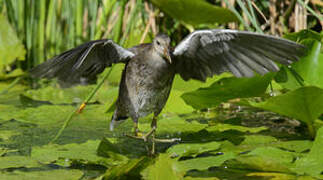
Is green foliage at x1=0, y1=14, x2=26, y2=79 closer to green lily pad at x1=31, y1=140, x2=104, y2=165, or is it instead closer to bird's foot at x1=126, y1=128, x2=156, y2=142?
bird's foot at x1=126, y1=128, x2=156, y2=142

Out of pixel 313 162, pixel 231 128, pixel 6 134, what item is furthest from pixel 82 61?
pixel 313 162

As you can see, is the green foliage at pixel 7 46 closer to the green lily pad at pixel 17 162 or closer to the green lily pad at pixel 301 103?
the green lily pad at pixel 17 162

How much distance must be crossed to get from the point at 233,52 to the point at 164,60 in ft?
1.21

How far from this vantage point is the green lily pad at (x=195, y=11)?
380 cm

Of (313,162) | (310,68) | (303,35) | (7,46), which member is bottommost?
(313,162)

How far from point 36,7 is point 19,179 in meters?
3.00

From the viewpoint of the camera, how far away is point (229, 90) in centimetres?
266

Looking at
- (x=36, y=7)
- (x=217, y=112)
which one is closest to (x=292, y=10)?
(x=217, y=112)

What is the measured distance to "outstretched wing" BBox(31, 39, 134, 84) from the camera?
2.49 m

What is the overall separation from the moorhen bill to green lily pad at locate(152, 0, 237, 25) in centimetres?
100

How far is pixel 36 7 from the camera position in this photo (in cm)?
496

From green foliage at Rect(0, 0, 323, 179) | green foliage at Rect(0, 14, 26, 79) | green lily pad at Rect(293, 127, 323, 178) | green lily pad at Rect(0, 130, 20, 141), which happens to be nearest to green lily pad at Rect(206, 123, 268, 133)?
green foliage at Rect(0, 0, 323, 179)

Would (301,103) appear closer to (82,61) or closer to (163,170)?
(163,170)

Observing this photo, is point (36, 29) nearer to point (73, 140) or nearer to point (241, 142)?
point (73, 140)
